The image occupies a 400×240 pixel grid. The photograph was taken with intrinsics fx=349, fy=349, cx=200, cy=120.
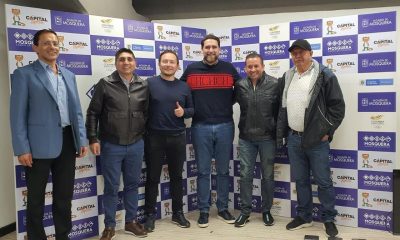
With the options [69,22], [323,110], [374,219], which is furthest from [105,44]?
[374,219]

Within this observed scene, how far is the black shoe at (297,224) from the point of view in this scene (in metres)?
3.24

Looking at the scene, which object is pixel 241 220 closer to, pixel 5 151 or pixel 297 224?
pixel 297 224

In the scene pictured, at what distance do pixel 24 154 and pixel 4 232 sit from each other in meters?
1.37

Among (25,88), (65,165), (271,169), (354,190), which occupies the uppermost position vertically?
(25,88)

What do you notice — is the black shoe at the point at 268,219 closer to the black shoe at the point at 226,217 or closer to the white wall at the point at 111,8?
the black shoe at the point at 226,217

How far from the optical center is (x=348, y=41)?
3.18 meters

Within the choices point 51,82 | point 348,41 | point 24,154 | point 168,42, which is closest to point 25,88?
point 51,82

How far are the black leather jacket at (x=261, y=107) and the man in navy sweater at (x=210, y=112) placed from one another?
18 centimetres

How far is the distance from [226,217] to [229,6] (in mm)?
2527

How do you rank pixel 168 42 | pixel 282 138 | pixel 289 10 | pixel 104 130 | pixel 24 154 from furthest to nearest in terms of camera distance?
1. pixel 289 10
2. pixel 168 42
3. pixel 282 138
4. pixel 104 130
5. pixel 24 154

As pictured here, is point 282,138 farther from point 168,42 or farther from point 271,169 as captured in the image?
point 168,42

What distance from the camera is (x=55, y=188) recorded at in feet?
8.34

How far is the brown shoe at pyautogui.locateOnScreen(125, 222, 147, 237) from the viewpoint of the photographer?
3109 mm

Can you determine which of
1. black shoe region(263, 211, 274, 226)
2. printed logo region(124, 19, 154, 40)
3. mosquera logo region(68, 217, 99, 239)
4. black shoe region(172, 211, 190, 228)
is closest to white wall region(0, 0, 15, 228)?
mosquera logo region(68, 217, 99, 239)
